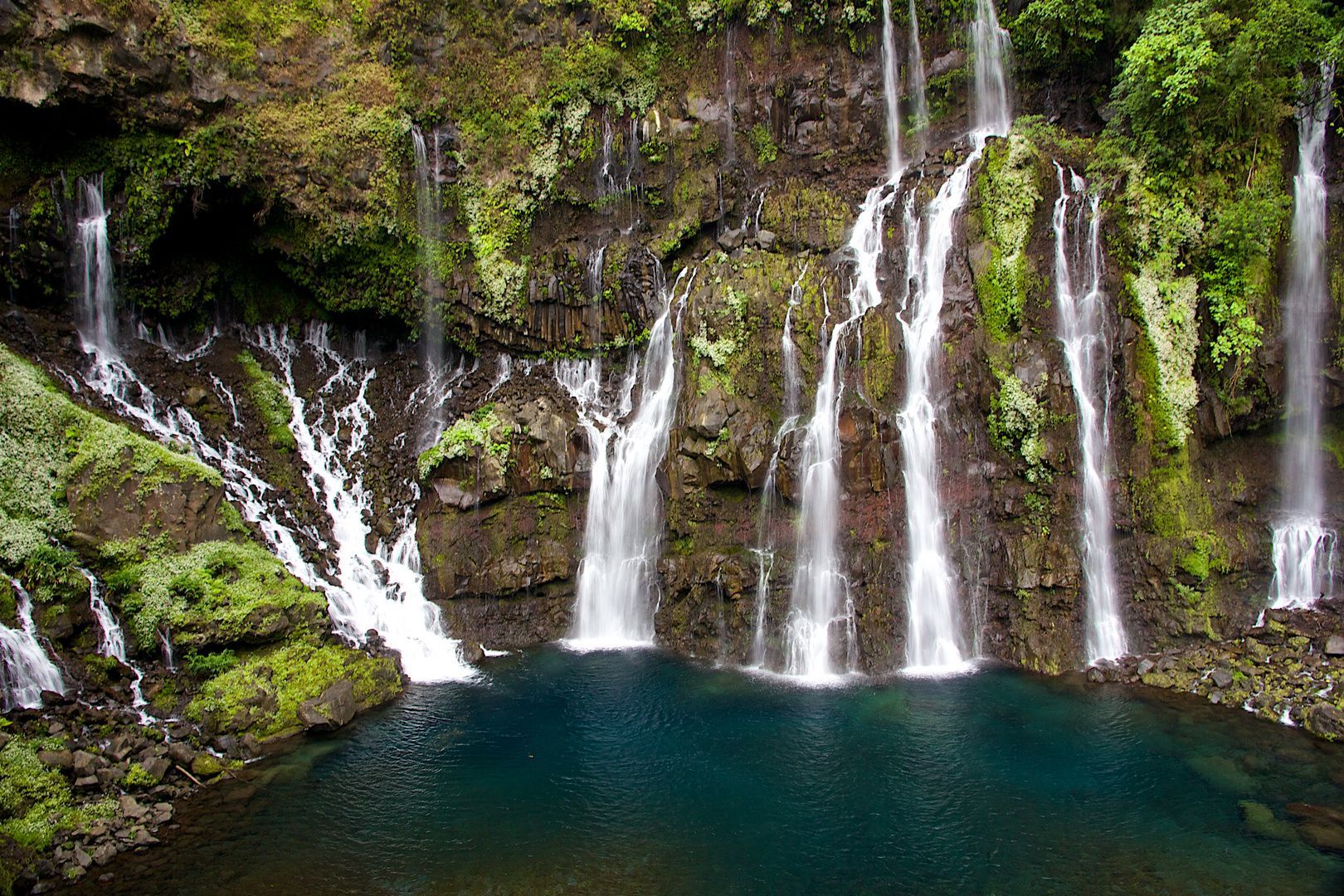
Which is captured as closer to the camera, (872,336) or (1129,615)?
(1129,615)

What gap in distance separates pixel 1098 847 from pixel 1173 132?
584 inches

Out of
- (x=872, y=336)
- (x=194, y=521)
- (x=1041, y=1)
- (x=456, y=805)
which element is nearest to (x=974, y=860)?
(x=456, y=805)

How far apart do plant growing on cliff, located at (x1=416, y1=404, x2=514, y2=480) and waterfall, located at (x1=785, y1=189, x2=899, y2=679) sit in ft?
23.7

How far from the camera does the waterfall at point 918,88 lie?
21656 mm

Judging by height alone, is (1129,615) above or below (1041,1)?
below

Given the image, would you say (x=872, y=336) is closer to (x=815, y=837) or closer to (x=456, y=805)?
(x=815, y=837)

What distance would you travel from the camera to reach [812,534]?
15828 mm

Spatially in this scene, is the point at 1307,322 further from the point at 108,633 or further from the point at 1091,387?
the point at 108,633

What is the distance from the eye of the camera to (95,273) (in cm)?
1709

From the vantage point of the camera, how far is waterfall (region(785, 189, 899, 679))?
15.2 meters

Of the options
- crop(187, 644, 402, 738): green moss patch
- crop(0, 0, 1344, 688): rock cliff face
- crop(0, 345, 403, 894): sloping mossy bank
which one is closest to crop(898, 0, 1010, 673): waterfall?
crop(0, 0, 1344, 688): rock cliff face

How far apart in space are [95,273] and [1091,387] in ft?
73.9

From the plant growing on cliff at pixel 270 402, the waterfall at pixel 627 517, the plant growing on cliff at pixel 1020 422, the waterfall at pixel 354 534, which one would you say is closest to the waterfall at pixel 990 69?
the plant growing on cliff at pixel 1020 422

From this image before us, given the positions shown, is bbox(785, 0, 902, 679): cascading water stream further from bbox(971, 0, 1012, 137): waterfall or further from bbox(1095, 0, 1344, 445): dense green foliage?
bbox(971, 0, 1012, 137): waterfall
